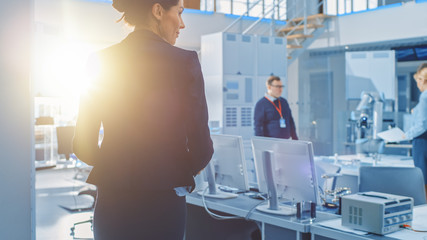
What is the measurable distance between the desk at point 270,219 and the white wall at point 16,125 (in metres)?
1.32

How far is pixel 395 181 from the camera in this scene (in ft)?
11.3

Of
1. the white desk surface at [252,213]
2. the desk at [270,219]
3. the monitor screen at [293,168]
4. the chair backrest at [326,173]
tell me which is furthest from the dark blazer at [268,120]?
the monitor screen at [293,168]

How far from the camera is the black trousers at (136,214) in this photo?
1179mm

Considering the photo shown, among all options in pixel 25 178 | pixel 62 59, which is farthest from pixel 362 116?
pixel 62 59

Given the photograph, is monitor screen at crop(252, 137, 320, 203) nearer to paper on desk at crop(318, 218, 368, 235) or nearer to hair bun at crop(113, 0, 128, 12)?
paper on desk at crop(318, 218, 368, 235)

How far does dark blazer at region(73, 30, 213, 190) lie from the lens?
1178 mm

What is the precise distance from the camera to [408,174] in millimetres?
3408

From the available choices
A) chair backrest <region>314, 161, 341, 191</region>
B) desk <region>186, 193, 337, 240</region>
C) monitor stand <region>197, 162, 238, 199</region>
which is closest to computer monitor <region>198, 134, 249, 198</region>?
monitor stand <region>197, 162, 238, 199</region>

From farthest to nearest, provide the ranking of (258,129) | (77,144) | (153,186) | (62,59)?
(62,59), (258,129), (77,144), (153,186)

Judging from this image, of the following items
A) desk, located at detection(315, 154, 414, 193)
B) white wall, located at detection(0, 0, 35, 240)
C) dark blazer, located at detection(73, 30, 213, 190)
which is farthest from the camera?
desk, located at detection(315, 154, 414, 193)

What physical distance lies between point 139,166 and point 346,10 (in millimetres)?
9140

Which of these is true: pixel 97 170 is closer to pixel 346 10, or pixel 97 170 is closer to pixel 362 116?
pixel 362 116

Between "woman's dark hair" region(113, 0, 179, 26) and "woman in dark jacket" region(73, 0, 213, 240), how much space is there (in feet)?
A: 0.08

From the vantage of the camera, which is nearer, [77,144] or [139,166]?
[139,166]
